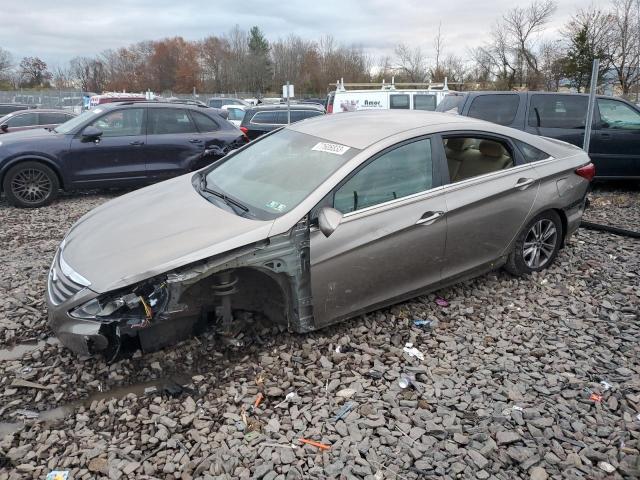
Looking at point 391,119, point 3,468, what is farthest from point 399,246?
point 3,468

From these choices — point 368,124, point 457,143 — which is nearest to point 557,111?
point 457,143

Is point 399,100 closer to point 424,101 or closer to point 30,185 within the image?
point 424,101

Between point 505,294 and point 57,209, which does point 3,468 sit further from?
point 57,209

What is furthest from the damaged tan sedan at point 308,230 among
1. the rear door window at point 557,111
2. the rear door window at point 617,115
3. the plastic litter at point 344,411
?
the rear door window at point 617,115

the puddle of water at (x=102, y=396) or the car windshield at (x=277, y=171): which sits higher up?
the car windshield at (x=277, y=171)

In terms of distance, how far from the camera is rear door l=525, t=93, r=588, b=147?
8273mm

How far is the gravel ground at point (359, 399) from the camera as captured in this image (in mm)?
2590

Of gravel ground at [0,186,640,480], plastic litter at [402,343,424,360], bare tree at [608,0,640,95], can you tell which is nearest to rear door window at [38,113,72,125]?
gravel ground at [0,186,640,480]

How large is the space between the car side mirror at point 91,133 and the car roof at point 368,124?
4.89 metres

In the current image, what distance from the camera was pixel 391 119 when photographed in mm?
4266

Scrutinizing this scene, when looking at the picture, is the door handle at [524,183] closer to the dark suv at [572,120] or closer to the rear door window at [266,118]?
the dark suv at [572,120]

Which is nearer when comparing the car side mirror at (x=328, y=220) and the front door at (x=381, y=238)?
the car side mirror at (x=328, y=220)

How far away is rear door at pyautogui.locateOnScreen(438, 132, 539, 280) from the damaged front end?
1.38m

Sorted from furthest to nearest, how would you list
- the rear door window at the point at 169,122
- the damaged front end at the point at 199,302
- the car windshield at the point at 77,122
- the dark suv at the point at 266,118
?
the dark suv at the point at 266,118, the rear door window at the point at 169,122, the car windshield at the point at 77,122, the damaged front end at the point at 199,302
